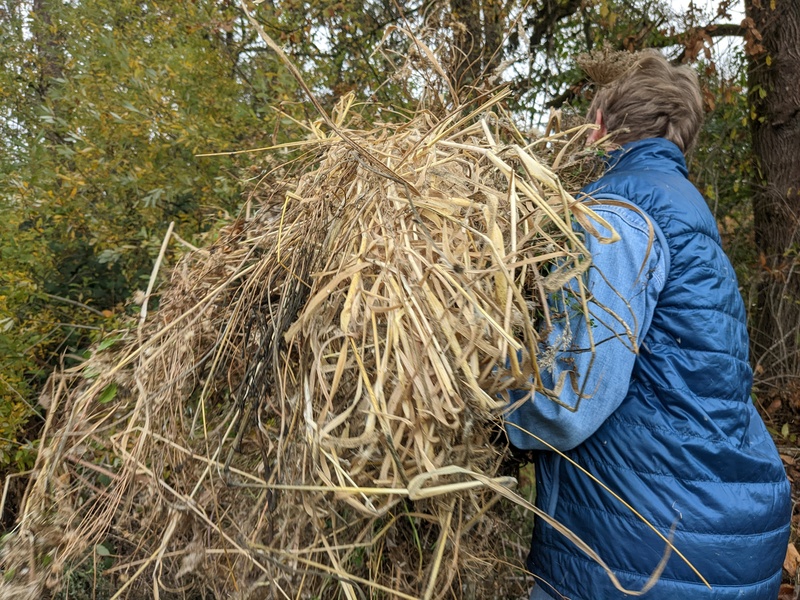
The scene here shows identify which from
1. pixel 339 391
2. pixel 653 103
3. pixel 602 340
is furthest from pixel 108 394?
pixel 653 103

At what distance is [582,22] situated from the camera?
452 centimetres

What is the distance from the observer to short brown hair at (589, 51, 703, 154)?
5.41 feet

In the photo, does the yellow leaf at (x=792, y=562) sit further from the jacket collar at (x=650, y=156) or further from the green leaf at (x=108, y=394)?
the green leaf at (x=108, y=394)

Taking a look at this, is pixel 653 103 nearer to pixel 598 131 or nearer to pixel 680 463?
pixel 598 131

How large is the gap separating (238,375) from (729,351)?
119 centimetres

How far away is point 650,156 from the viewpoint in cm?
157

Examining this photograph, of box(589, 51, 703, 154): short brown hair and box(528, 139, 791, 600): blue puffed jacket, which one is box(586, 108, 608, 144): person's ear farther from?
box(528, 139, 791, 600): blue puffed jacket

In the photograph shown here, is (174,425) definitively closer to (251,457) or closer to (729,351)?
(251,457)

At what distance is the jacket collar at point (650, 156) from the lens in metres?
1.54

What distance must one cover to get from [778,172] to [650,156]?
10.4 ft

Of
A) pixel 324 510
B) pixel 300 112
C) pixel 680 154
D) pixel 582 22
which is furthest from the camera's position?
pixel 582 22

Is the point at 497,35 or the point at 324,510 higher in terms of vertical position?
the point at 497,35

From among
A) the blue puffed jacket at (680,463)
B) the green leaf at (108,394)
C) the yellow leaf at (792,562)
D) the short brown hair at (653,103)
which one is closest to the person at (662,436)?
the blue puffed jacket at (680,463)

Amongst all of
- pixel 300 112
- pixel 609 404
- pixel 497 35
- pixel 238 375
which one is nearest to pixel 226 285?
pixel 238 375
